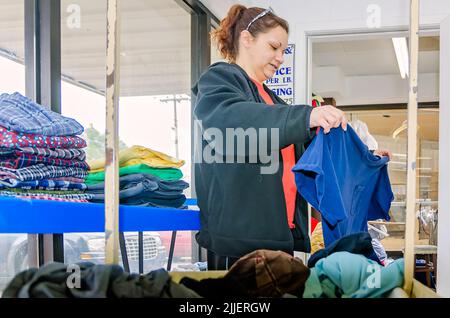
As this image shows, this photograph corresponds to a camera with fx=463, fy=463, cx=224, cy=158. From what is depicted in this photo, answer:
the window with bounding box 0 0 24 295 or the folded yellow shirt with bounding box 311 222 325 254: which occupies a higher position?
the window with bounding box 0 0 24 295

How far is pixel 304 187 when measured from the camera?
887mm

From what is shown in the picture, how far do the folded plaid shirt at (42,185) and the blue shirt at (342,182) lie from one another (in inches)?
18.0

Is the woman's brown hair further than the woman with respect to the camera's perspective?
Yes

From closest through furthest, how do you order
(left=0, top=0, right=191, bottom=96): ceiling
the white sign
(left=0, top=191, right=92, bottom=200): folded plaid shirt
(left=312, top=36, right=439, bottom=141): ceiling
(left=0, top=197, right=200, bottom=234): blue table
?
(left=0, top=197, right=200, bottom=234): blue table → (left=0, top=191, right=92, bottom=200): folded plaid shirt → (left=0, top=0, right=191, bottom=96): ceiling → the white sign → (left=312, top=36, right=439, bottom=141): ceiling

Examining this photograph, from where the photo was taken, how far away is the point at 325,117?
768mm

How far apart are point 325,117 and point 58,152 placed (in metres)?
0.53

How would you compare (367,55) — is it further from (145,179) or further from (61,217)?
(61,217)

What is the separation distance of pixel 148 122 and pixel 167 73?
30cm

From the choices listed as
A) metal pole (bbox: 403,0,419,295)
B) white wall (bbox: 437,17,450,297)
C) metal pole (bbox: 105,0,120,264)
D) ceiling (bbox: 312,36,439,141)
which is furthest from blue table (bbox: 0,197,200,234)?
ceiling (bbox: 312,36,439,141)

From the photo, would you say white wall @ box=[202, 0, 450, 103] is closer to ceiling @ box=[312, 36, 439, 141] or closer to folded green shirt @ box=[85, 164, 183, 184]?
folded green shirt @ box=[85, 164, 183, 184]

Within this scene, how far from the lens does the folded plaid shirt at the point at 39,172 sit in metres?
0.83

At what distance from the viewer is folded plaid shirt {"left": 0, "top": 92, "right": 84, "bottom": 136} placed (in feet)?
2.77
